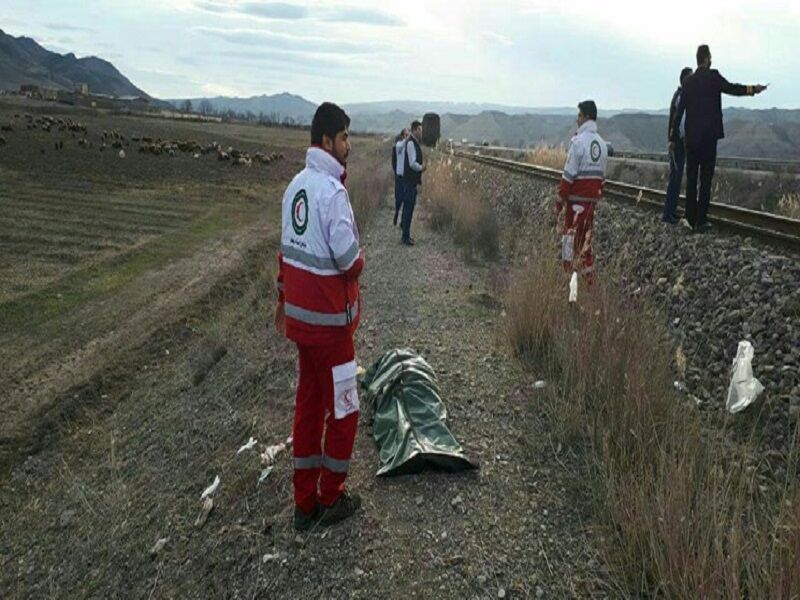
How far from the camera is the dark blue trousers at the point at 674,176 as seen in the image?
8.96 m

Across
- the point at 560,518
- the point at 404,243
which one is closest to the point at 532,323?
the point at 560,518

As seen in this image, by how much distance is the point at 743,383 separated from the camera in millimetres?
4848

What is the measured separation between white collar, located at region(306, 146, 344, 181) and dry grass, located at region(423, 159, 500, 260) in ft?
29.1

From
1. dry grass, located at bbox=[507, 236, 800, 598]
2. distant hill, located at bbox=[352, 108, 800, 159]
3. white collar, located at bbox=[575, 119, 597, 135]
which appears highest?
distant hill, located at bbox=[352, 108, 800, 159]

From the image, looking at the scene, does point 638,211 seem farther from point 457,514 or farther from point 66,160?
point 66,160

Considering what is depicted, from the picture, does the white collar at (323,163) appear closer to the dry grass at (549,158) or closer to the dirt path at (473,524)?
the dirt path at (473,524)

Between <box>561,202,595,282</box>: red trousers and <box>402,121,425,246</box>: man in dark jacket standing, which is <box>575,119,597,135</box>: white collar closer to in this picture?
<box>561,202,595,282</box>: red trousers

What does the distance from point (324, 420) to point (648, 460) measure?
200 centimetres

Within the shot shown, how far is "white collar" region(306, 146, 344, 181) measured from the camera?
3623mm

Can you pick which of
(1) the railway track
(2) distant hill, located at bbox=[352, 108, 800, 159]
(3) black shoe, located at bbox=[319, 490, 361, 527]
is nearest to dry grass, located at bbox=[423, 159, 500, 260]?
(1) the railway track

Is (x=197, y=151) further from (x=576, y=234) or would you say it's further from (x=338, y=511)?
(x=338, y=511)

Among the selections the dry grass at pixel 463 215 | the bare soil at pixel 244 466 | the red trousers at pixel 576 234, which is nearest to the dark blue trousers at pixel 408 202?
the dry grass at pixel 463 215

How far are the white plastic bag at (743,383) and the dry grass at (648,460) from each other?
37cm

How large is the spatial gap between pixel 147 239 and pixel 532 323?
545 inches
